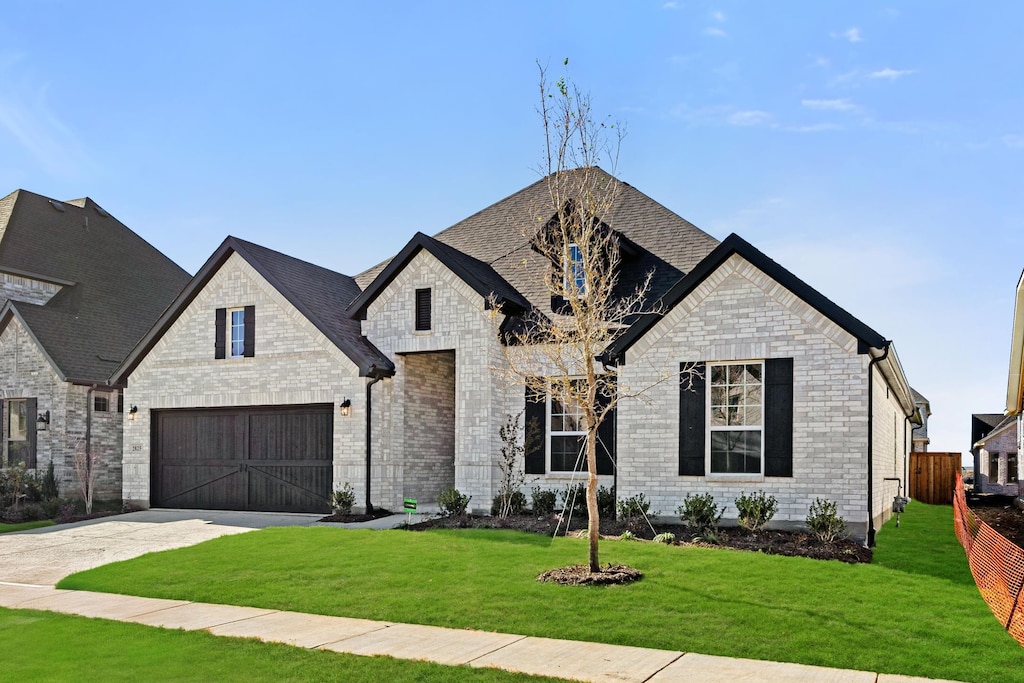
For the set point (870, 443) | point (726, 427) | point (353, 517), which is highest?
point (726, 427)

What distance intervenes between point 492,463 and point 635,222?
6.82 metres

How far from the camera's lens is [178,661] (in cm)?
812

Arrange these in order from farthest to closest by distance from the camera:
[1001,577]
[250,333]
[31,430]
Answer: [31,430] < [250,333] < [1001,577]

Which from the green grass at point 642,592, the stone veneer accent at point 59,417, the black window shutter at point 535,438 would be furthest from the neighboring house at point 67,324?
the black window shutter at point 535,438

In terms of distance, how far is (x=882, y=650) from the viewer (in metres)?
8.02

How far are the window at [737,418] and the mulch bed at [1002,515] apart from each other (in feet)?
17.3

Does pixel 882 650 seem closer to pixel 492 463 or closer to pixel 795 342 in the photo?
pixel 795 342

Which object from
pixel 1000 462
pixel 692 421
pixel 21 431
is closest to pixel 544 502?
pixel 692 421

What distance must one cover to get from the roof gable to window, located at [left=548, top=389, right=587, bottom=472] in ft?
8.35

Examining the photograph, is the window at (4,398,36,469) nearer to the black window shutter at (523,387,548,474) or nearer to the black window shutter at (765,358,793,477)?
the black window shutter at (523,387,548,474)

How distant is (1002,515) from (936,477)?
6.83 meters

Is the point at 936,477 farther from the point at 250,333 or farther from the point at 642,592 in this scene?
the point at 642,592

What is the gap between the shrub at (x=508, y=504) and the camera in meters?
17.8

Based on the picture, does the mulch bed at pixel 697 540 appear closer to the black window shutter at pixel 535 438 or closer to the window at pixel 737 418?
the window at pixel 737 418
